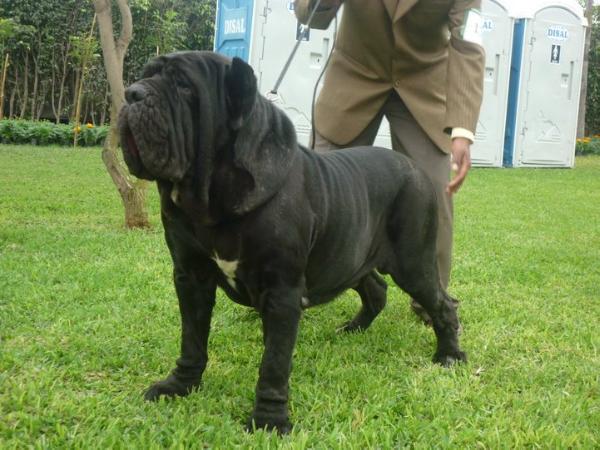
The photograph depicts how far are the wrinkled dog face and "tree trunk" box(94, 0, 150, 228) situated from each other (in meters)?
4.18

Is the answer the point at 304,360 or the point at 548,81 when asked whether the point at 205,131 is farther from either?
the point at 548,81

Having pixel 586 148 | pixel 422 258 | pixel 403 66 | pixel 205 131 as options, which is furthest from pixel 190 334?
pixel 586 148

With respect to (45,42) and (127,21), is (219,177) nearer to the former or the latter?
(127,21)

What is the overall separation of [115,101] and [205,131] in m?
4.26

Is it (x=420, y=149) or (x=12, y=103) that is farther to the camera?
(x=12, y=103)

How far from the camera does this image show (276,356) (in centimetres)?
274

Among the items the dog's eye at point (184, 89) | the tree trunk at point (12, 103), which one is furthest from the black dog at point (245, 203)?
the tree trunk at point (12, 103)

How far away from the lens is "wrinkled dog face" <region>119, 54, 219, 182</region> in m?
2.38

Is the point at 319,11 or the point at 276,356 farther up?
the point at 319,11

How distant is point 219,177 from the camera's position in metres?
2.58

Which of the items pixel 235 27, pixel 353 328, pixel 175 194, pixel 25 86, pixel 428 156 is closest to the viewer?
pixel 175 194

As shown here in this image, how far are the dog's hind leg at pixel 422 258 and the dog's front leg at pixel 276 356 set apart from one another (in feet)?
3.07

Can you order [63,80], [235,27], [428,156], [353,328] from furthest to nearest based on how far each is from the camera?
[63,80]
[235,27]
[353,328]
[428,156]

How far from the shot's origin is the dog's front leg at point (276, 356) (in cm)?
270
